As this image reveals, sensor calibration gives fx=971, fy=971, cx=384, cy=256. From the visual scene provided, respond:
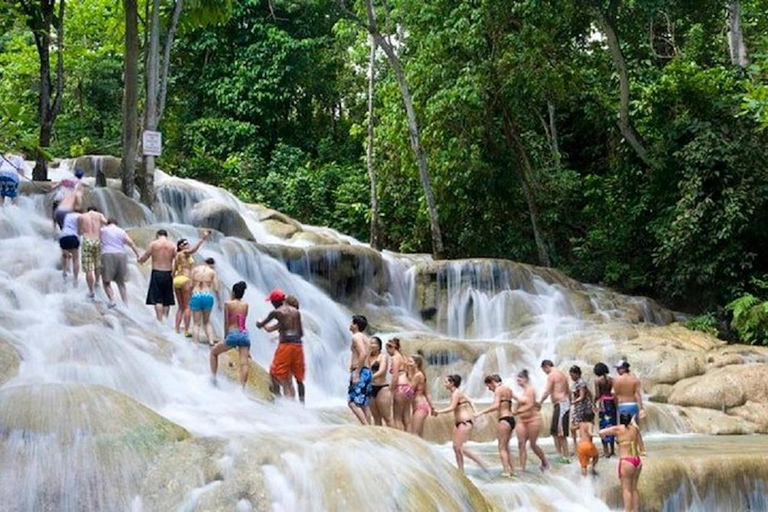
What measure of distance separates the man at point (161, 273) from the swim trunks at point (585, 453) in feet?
19.5

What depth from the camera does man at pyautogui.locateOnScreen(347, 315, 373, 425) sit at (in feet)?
37.3

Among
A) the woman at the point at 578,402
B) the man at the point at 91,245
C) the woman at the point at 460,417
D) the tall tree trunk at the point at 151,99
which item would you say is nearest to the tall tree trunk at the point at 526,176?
the tall tree trunk at the point at 151,99

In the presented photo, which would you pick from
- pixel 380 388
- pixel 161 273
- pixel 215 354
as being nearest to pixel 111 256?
pixel 161 273

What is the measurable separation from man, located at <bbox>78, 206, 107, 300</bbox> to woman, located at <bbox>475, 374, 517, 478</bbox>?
5.83 m

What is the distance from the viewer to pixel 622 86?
2278cm

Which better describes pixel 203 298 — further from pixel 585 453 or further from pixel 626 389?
pixel 626 389

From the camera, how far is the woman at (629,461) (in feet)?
33.9

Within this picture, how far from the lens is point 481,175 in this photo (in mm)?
25656

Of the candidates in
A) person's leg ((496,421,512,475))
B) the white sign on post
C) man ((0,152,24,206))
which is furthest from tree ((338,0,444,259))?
person's leg ((496,421,512,475))

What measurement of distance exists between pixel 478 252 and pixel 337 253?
23.9 feet

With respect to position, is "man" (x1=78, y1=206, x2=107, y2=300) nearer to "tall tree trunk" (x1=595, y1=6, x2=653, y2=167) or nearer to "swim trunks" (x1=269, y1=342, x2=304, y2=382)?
"swim trunks" (x1=269, y1=342, x2=304, y2=382)

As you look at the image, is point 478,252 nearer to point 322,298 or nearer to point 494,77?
point 494,77

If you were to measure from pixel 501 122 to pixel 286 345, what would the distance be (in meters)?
14.6

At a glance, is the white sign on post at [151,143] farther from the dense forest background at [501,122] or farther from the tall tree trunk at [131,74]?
the dense forest background at [501,122]
